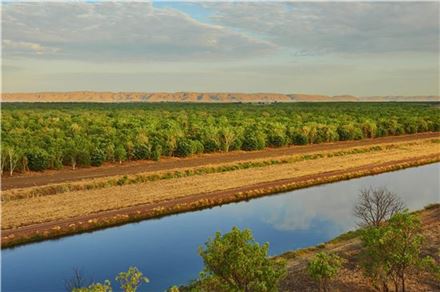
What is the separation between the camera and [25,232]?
25.9m

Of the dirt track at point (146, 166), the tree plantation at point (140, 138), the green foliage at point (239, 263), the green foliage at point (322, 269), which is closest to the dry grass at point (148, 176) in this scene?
the dirt track at point (146, 166)

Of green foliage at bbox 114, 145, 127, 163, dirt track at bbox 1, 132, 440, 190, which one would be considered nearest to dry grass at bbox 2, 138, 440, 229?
dirt track at bbox 1, 132, 440, 190

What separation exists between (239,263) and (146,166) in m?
34.0

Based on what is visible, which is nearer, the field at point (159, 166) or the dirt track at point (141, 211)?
the dirt track at point (141, 211)

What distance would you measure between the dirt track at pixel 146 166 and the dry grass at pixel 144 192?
4.65m

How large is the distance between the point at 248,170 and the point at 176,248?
21.1m

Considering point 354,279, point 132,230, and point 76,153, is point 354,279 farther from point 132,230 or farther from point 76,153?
point 76,153

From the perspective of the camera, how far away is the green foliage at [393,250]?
55.3ft

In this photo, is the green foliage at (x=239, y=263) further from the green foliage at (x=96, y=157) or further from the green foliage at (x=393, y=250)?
the green foliage at (x=96, y=157)

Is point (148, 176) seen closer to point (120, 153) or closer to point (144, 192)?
point (144, 192)

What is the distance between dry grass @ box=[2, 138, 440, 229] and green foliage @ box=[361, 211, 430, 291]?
18.6m

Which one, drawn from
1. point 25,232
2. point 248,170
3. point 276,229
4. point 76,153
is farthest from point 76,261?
point 248,170

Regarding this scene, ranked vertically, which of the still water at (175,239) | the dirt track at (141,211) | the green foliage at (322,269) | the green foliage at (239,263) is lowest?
the still water at (175,239)

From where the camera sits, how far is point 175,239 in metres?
27.1
